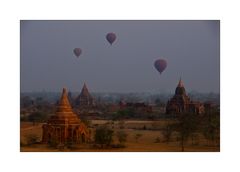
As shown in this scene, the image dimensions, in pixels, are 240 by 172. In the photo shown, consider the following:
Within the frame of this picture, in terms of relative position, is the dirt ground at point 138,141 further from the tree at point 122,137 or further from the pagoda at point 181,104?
the pagoda at point 181,104

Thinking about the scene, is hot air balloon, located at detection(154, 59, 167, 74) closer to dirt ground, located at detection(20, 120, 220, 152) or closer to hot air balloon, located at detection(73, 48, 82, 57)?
dirt ground, located at detection(20, 120, 220, 152)

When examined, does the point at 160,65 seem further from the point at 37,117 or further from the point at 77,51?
the point at 37,117

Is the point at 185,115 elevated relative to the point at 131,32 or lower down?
lower down

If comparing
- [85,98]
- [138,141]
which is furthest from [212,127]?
[85,98]
